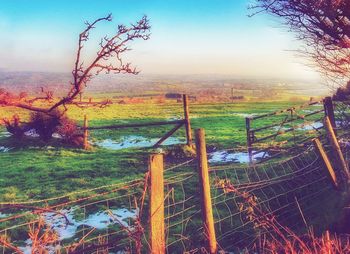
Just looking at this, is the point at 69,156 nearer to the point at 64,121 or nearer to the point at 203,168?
the point at 203,168

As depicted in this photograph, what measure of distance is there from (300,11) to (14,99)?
31.2 feet

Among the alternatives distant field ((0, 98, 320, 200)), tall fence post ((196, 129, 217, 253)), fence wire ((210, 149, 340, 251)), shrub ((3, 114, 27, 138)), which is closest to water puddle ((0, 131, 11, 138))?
distant field ((0, 98, 320, 200))

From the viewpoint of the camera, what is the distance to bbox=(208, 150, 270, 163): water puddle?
12401mm

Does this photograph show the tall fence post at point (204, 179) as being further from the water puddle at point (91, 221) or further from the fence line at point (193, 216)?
the water puddle at point (91, 221)

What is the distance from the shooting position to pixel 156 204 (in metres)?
3.60

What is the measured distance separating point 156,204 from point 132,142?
13744mm

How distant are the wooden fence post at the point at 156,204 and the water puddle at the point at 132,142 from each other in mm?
12358

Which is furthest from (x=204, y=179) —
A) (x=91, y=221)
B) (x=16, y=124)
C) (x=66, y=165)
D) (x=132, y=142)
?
(x=132, y=142)

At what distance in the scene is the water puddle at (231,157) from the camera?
40.7ft

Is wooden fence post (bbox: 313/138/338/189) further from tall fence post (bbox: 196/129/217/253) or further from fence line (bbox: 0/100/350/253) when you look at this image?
tall fence post (bbox: 196/129/217/253)

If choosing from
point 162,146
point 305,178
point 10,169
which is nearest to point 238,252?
point 305,178

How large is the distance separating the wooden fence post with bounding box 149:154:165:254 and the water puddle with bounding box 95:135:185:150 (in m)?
12.4

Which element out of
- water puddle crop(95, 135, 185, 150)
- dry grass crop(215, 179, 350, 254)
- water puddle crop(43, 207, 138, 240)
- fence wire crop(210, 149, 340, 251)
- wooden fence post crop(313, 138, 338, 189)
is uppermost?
wooden fence post crop(313, 138, 338, 189)

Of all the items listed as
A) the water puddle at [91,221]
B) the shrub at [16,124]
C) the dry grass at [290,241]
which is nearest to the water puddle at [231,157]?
the water puddle at [91,221]
